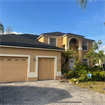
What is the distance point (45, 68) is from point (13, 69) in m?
3.09

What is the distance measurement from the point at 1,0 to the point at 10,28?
791 inches

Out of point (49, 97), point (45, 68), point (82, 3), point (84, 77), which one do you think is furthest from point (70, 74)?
point (82, 3)

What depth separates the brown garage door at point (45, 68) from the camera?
9484mm

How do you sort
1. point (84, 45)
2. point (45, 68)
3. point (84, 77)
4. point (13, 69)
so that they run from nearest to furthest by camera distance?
point (13, 69) < point (84, 77) < point (45, 68) < point (84, 45)

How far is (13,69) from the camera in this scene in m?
8.44

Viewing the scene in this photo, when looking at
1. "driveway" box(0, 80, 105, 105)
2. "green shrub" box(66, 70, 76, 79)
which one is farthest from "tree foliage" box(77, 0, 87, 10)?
"green shrub" box(66, 70, 76, 79)

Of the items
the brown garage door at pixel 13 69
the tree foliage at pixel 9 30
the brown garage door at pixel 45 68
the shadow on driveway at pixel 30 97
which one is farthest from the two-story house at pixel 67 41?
the tree foliage at pixel 9 30

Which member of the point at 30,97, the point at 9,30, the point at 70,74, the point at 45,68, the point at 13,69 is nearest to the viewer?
the point at 30,97

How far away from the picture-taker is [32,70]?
899 cm

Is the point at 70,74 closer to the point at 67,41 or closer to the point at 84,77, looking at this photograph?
the point at 84,77

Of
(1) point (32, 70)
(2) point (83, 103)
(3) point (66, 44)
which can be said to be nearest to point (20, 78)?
(1) point (32, 70)

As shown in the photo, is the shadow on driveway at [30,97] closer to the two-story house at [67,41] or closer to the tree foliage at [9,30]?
the two-story house at [67,41]

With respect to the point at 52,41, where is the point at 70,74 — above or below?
below

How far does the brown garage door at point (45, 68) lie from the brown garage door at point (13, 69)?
4.87 feet
